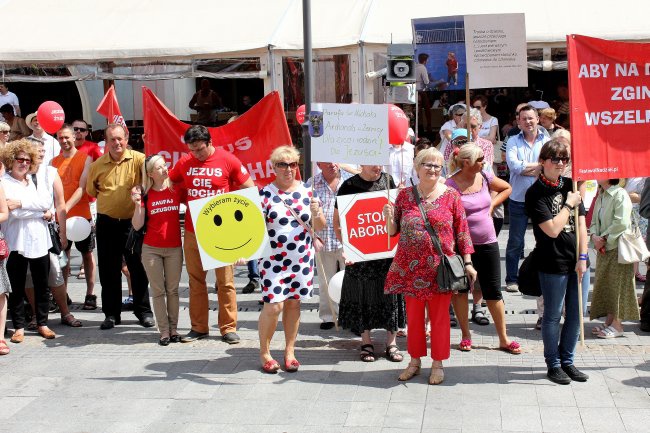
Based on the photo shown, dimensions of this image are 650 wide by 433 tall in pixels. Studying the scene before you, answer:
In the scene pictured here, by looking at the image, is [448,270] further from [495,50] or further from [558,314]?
[495,50]

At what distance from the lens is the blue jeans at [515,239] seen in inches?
376

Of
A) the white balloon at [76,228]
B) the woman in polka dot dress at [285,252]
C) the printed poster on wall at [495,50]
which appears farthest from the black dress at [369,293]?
the white balloon at [76,228]

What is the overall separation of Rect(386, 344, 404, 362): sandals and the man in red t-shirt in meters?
1.36

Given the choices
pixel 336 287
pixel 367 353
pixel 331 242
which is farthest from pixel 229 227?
pixel 367 353

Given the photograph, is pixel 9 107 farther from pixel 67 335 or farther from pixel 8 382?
pixel 8 382

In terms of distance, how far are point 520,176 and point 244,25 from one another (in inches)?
233

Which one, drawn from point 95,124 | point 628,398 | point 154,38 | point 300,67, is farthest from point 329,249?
point 95,124

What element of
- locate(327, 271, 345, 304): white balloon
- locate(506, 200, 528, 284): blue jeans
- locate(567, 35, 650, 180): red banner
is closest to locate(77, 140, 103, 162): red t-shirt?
locate(327, 271, 345, 304): white balloon

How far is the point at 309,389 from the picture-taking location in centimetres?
649

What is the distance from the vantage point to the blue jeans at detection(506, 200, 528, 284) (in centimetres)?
955

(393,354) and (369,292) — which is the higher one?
(369,292)

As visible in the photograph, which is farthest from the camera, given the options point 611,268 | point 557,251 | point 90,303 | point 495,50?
point 90,303

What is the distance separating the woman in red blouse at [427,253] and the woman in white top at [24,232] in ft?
10.9

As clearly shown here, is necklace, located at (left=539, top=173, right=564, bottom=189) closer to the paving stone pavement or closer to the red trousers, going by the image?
the red trousers
